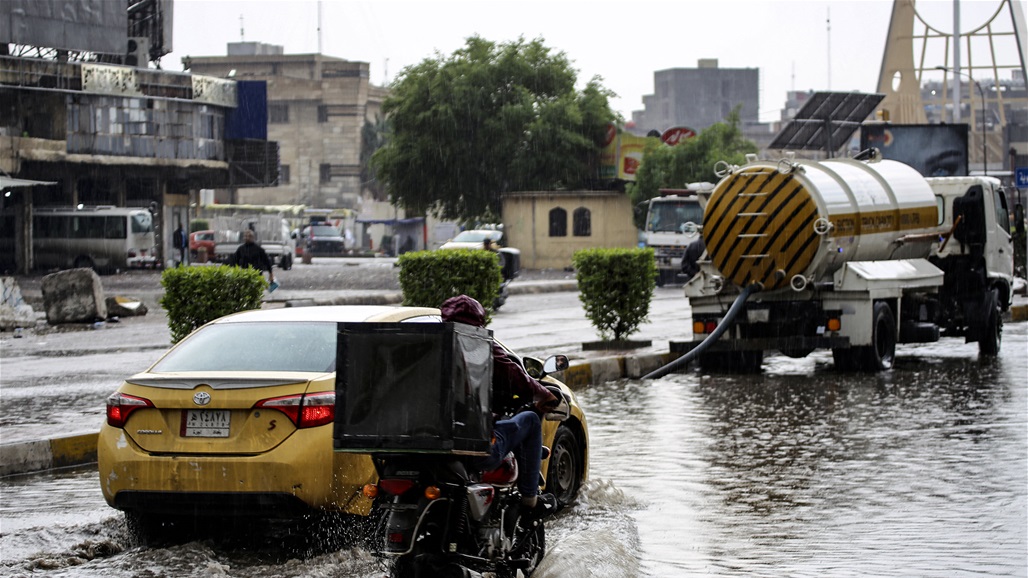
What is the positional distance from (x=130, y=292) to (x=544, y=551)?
30.5 meters

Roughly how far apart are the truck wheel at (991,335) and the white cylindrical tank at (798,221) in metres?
2.08

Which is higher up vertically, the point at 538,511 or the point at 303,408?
the point at 303,408

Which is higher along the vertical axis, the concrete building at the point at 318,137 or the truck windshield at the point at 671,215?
the concrete building at the point at 318,137

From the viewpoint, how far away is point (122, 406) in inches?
278

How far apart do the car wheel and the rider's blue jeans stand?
61.0 inches

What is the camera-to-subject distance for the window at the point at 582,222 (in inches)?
2184

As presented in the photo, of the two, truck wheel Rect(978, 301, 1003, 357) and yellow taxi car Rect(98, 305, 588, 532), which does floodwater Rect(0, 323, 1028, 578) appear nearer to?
yellow taxi car Rect(98, 305, 588, 532)

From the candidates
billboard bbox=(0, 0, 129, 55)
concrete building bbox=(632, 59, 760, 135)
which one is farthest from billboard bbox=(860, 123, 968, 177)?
concrete building bbox=(632, 59, 760, 135)

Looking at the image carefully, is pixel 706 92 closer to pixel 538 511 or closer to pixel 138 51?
pixel 138 51

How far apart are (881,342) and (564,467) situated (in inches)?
375

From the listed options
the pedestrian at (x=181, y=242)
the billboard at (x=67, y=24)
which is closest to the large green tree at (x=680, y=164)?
the pedestrian at (x=181, y=242)

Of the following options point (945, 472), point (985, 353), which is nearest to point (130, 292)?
point (985, 353)

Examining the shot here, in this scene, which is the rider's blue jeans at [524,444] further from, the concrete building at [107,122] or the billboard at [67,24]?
the billboard at [67,24]

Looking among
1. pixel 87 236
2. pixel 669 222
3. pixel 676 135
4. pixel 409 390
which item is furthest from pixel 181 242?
pixel 409 390
